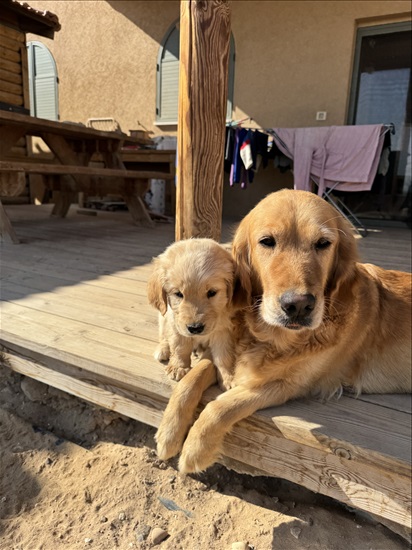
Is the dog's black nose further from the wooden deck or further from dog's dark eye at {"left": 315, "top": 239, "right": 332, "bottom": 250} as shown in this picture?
dog's dark eye at {"left": 315, "top": 239, "right": 332, "bottom": 250}

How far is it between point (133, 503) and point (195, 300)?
38.6 inches

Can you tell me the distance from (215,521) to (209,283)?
1045mm

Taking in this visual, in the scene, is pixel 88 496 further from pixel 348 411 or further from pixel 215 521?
pixel 348 411

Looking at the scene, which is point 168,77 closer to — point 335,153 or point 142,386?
point 335,153

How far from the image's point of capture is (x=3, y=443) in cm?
203

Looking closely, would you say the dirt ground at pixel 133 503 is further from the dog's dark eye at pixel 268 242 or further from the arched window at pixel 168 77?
the arched window at pixel 168 77

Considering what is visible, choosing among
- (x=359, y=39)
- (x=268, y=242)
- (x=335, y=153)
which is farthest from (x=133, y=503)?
(x=359, y=39)

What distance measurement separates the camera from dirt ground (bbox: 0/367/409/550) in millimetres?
1573

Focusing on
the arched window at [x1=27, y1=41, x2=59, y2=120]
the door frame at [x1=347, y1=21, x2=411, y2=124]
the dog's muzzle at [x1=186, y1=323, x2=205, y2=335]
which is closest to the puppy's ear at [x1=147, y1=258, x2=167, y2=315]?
the dog's muzzle at [x1=186, y1=323, x2=205, y2=335]

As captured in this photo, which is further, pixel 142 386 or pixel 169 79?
pixel 169 79

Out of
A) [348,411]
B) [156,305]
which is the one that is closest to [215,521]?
[348,411]

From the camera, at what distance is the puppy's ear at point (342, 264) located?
154 centimetres

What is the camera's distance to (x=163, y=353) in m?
1.87

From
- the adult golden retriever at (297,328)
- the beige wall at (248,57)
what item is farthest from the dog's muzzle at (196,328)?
the beige wall at (248,57)
